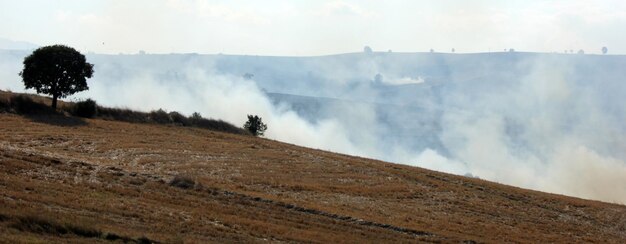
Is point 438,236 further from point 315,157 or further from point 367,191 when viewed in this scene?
point 315,157

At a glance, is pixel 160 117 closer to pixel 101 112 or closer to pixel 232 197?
pixel 101 112

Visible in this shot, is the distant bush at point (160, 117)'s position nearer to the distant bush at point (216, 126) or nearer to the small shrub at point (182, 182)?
the distant bush at point (216, 126)

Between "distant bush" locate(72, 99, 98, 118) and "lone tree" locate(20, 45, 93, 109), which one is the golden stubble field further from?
"lone tree" locate(20, 45, 93, 109)

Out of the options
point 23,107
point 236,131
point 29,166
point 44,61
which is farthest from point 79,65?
point 29,166

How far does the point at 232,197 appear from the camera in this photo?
34.2m

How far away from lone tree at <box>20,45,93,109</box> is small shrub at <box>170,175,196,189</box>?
43507 mm

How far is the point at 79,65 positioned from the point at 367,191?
157 ft

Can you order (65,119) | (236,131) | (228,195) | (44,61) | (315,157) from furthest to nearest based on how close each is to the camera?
(236,131) → (44,61) → (65,119) → (315,157) → (228,195)

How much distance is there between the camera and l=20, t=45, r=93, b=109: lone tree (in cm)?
7144

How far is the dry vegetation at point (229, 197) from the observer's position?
23.4 m

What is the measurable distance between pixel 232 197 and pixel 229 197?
19cm

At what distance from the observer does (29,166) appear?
33.2 meters

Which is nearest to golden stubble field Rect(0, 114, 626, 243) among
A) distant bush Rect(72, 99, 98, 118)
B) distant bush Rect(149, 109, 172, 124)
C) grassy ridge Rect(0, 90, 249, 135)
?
grassy ridge Rect(0, 90, 249, 135)

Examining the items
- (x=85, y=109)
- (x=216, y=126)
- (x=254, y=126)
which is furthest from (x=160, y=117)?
(x=254, y=126)
